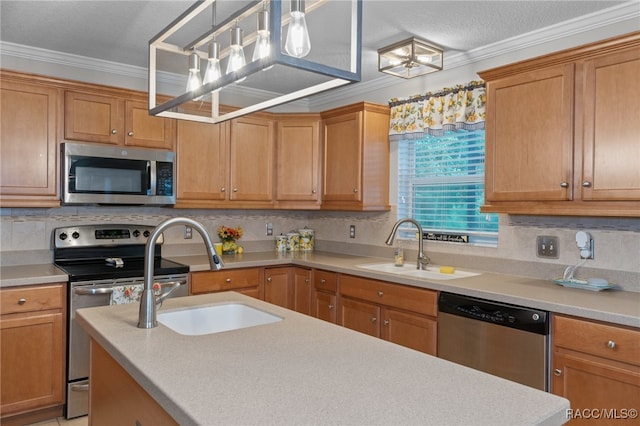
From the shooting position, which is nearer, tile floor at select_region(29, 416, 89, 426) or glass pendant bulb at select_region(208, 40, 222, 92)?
glass pendant bulb at select_region(208, 40, 222, 92)

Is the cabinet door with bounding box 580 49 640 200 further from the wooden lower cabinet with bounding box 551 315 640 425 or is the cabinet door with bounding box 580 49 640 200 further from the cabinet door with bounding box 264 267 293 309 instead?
the cabinet door with bounding box 264 267 293 309

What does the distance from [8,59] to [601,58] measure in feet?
12.2

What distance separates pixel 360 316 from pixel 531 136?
1614mm

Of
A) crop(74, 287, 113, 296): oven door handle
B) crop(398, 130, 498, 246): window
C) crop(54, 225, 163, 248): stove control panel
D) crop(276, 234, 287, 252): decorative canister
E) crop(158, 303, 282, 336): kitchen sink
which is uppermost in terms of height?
crop(398, 130, 498, 246): window

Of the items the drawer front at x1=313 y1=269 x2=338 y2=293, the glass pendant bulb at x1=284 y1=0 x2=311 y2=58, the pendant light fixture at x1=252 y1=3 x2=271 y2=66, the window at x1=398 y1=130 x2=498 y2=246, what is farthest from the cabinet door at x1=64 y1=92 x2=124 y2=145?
the glass pendant bulb at x1=284 y1=0 x2=311 y2=58

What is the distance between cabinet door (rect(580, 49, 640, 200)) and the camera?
7.14ft

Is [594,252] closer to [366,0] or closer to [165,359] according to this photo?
[366,0]

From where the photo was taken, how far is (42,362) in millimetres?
2785

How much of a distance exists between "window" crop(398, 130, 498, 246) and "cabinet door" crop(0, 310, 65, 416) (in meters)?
2.63

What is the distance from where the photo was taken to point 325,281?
354 cm

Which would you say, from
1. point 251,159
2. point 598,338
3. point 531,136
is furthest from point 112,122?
point 598,338

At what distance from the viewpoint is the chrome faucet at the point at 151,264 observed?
1550 millimetres

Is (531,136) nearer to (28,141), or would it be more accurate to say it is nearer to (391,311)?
(391,311)

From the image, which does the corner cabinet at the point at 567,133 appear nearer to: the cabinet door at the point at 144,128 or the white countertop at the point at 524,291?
the white countertop at the point at 524,291
